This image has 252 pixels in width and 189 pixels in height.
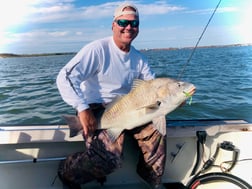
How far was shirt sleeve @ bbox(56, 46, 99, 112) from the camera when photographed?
2.93 m

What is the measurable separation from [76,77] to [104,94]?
0.42 m

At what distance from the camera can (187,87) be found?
2902mm

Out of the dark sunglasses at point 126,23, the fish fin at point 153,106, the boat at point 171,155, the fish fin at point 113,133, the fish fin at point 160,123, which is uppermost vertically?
the dark sunglasses at point 126,23

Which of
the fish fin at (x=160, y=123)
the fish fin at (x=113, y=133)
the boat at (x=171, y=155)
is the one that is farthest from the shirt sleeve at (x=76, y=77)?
the fish fin at (x=160, y=123)

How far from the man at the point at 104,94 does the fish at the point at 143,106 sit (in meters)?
0.09

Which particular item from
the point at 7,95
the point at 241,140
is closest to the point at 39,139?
the point at 241,140

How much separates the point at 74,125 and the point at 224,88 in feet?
27.7

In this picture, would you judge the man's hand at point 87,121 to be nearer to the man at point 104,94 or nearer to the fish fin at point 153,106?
the man at point 104,94

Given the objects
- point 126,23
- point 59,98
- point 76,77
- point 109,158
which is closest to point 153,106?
point 109,158

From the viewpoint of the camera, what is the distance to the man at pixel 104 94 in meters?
2.97

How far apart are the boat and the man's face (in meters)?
1.03

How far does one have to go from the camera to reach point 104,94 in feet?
10.8

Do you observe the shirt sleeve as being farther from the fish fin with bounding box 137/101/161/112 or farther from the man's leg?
the man's leg

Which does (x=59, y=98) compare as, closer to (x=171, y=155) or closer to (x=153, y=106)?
(x=171, y=155)
